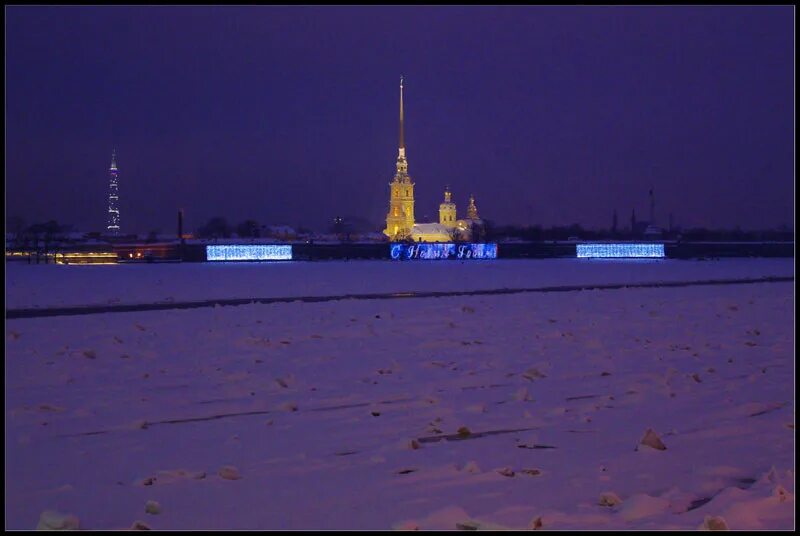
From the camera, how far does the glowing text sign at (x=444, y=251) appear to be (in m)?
94.0

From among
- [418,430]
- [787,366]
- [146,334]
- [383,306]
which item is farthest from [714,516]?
[383,306]

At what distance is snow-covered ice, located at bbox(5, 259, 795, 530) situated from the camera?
21.2 ft

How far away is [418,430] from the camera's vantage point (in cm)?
903

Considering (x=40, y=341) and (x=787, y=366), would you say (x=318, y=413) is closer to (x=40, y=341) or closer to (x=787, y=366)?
(x=787, y=366)

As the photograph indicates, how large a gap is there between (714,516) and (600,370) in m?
6.79

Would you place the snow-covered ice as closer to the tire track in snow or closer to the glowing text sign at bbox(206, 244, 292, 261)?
the tire track in snow

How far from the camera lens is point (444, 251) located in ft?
320

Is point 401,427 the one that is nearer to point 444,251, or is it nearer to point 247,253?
point 247,253

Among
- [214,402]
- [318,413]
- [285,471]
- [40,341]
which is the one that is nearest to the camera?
[285,471]

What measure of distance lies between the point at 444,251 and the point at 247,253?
23211 millimetres

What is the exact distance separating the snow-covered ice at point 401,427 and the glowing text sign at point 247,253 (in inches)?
2732

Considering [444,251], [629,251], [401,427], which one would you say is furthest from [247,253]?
[401,427]

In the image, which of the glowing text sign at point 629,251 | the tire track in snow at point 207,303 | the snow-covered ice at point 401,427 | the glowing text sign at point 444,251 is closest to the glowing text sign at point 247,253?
the glowing text sign at point 444,251

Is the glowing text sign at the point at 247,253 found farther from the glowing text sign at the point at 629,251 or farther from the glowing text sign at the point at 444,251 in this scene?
the glowing text sign at the point at 629,251
